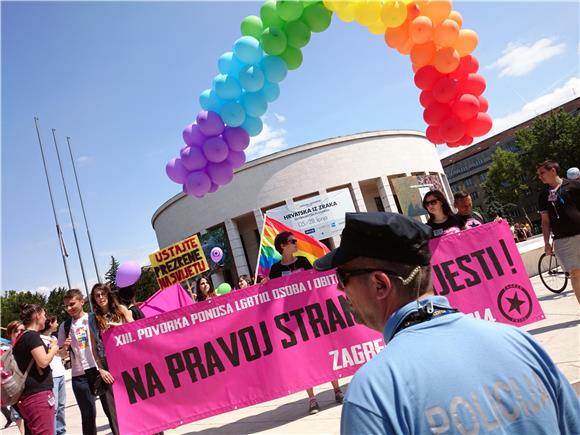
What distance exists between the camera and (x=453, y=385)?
3.70ft

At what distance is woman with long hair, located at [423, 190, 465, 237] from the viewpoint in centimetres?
598

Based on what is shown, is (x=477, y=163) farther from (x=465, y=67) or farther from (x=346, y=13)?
(x=346, y=13)

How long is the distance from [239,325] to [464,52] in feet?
16.1

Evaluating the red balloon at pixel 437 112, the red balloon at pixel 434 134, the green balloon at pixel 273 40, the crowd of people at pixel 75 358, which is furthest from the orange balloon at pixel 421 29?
the crowd of people at pixel 75 358

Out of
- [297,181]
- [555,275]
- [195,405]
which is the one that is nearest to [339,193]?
[297,181]

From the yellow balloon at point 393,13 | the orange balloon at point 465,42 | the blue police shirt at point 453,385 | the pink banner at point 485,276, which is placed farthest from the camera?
the orange balloon at point 465,42

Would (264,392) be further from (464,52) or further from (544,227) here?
(464,52)

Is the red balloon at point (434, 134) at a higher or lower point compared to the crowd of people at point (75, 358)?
higher

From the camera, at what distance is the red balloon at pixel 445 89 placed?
7.03m

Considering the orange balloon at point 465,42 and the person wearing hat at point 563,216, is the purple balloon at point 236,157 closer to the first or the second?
the orange balloon at point 465,42

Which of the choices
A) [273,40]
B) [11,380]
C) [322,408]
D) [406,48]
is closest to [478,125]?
[406,48]

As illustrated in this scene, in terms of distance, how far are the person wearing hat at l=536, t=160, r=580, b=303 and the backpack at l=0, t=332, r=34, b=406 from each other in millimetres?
6204

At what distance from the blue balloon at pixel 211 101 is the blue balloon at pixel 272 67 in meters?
0.78

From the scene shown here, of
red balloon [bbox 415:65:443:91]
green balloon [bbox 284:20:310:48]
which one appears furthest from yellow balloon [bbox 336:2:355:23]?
red balloon [bbox 415:65:443:91]
